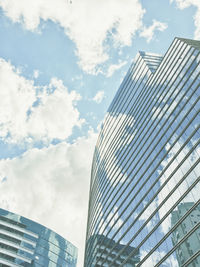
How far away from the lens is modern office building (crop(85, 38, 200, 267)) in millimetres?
27469

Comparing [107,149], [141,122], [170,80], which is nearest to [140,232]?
[141,122]

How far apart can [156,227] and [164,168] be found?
8.00 meters

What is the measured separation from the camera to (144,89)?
191 ft

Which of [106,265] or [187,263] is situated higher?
[106,265]

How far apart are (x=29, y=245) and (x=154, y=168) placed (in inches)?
1334

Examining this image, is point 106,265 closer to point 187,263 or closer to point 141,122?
point 187,263

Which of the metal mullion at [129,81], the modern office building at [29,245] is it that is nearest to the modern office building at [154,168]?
the metal mullion at [129,81]

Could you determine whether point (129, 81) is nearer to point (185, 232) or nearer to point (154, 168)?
point (154, 168)

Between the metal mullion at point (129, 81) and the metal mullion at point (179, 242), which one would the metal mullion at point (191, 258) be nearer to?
the metal mullion at point (179, 242)

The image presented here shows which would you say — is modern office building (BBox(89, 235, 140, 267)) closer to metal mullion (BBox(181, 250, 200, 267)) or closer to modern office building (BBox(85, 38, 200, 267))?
modern office building (BBox(85, 38, 200, 267))

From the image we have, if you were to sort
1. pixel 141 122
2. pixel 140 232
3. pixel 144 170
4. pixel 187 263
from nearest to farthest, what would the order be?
1. pixel 187 263
2. pixel 140 232
3. pixel 144 170
4. pixel 141 122

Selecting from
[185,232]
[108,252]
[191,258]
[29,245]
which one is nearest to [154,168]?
[185,232]

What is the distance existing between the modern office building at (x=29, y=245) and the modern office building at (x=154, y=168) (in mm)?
9658

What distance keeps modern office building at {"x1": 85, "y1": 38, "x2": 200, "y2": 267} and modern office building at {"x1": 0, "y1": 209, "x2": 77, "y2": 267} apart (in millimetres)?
9658
